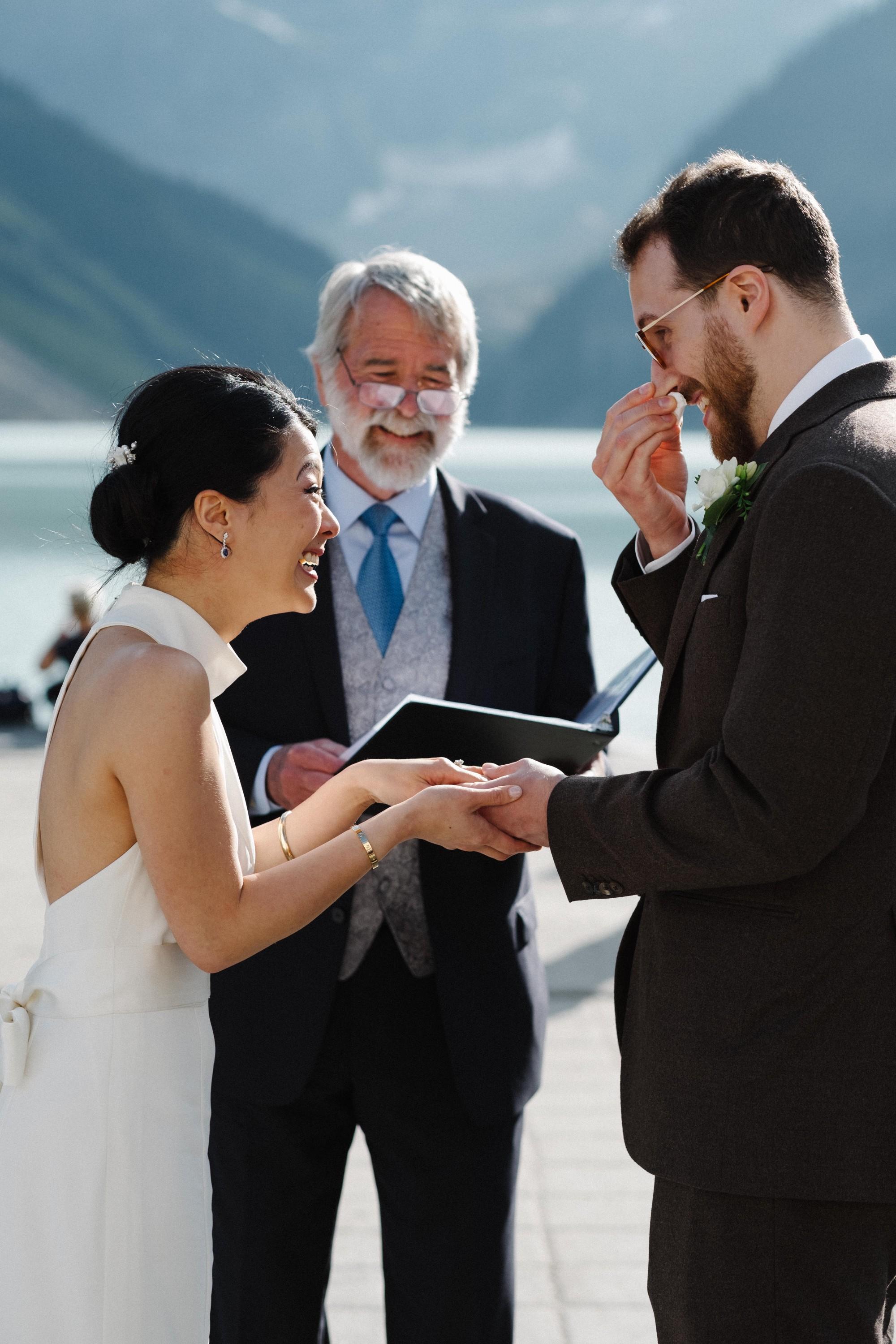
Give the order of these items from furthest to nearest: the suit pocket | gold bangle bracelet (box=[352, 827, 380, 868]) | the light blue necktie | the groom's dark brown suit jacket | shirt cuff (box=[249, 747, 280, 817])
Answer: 1. the light blue necktie
2. shirt cuff (box=[249, 747, 280, 817])
3. gold bangle bracelet (box=[352, 827, 380, 868])
4. the suit pocket
5. the groom's dark brown suit jacket

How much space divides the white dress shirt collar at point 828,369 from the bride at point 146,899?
72cm

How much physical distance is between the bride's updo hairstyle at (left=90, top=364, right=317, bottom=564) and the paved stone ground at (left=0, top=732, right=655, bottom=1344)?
6.93ft

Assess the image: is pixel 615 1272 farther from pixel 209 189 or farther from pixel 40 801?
pixel 209 189

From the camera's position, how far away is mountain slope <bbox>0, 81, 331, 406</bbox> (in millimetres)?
120312

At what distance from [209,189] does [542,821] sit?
141 m

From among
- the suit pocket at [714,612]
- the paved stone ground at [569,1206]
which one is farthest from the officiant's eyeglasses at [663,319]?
the paved stone ground at [569,1206]

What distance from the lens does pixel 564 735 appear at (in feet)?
7.81

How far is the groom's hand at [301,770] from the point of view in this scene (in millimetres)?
2582

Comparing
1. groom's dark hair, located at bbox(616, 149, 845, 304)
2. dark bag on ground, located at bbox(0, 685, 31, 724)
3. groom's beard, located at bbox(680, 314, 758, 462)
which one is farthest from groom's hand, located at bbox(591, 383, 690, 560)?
dark bag on ground, located at bbox(0, 685, 31, 724)

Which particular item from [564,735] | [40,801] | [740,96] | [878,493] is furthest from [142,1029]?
[740,96]

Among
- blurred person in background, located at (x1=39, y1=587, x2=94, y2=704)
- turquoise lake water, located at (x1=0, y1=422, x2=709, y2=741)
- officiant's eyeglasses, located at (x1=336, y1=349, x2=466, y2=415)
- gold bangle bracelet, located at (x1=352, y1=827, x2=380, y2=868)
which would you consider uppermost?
turquoise lake water, located at (x1=0, y1=422, x2=709, y2=741)

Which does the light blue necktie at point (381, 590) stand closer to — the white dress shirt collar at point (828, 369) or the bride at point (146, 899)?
the bride at point (146, 899)

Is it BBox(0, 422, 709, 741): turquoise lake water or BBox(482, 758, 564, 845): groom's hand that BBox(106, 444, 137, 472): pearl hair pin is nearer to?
BBox(0, 422, 709, 741): turquoise lake water

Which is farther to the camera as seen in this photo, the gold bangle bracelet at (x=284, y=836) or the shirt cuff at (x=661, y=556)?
the gold bangle bracelet at (x=284, y=836)
